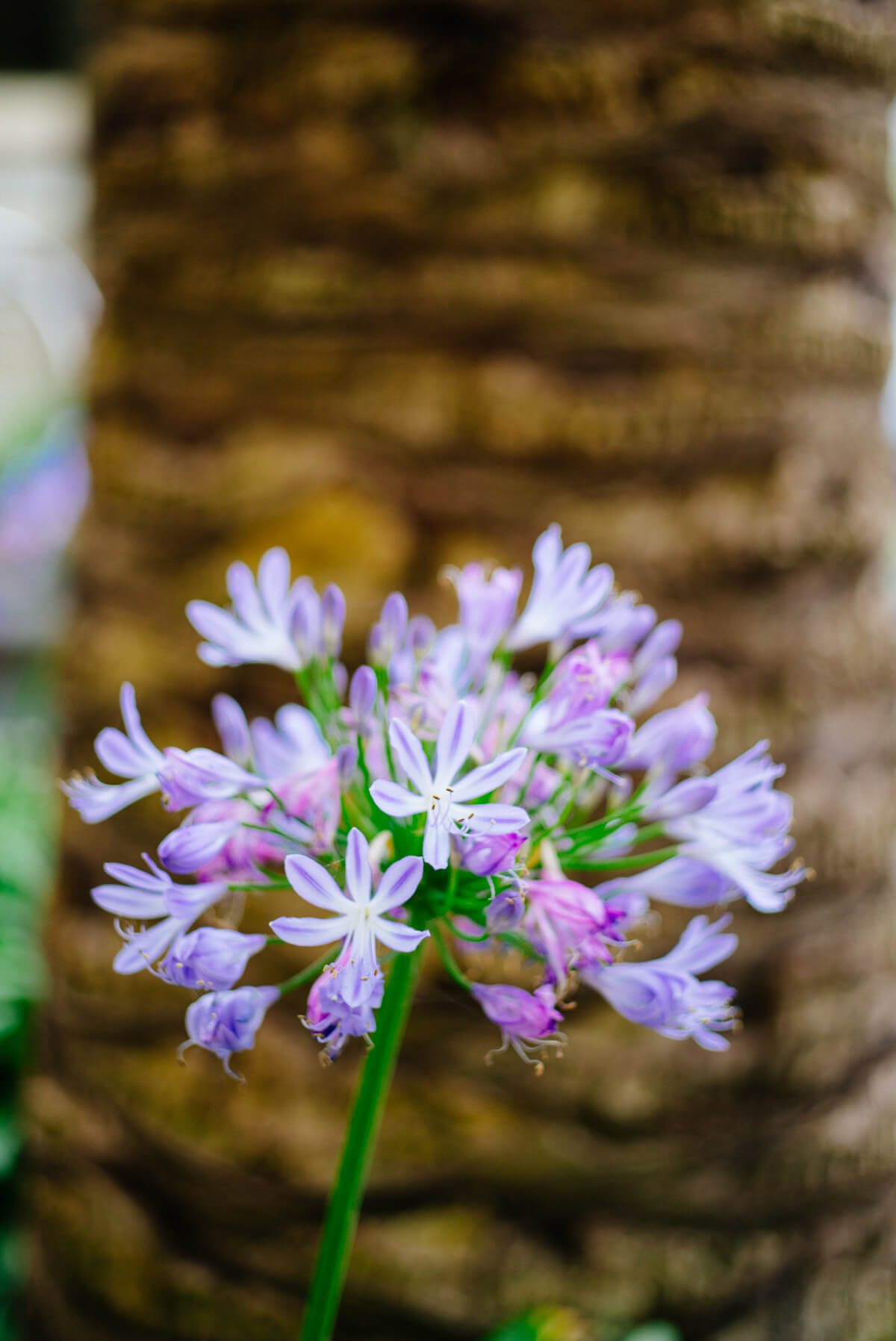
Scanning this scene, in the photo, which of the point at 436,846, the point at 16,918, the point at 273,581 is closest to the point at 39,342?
the point at 16,918

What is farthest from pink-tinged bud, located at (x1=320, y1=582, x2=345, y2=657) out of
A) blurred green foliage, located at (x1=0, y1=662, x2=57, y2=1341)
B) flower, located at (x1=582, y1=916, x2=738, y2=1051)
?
blurred green foliage, located at (x1=0, y1=662, x2=57, y2=1341)

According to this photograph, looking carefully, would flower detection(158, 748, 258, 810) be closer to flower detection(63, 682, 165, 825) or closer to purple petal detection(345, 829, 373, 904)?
flower detection(63, 682, 165, 825)

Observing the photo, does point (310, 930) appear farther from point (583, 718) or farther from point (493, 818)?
point (583, 718)

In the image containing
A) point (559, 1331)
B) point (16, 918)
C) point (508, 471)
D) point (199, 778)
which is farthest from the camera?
point (16, 918)

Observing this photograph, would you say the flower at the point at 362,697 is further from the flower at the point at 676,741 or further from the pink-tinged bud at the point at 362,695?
the flower at the point at 676,741

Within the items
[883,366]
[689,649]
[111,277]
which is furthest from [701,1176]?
[111,277]

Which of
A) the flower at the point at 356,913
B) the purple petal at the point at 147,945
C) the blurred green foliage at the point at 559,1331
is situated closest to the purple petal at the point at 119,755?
the purple petal at the point at 147,945
